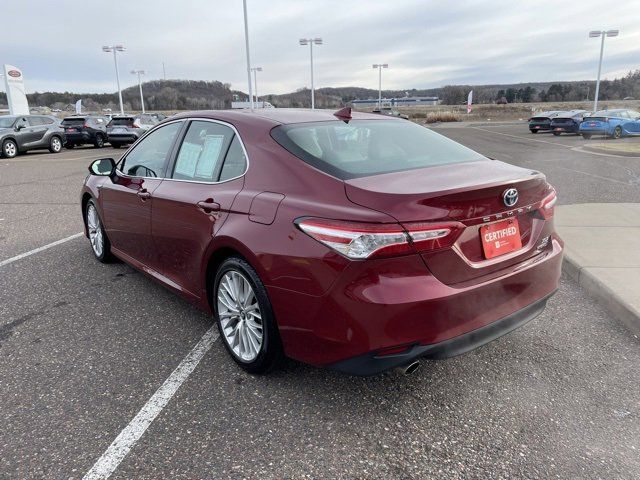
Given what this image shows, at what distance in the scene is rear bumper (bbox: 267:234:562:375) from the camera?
7.80 feet

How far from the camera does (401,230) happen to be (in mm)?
2359

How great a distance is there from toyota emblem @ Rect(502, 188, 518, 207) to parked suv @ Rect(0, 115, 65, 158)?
21.1 meters

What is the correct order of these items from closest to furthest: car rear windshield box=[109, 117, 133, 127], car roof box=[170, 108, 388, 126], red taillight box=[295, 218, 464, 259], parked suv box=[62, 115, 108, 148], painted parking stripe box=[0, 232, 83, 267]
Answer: red taillight box=[295, 218, 464, 259] < car roof box=[170, 108, 388, 126] < painted parking stripe box=[0, 232, 83, 267] < car rear windshield box=[109, 117, 133, 127] < parked suv box=[62, 115, 108, 148]

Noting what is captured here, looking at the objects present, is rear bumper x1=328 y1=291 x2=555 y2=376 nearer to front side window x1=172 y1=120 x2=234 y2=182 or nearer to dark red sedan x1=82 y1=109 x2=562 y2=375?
dark red sedan x1=82 y1=109 x2=562 y2=375

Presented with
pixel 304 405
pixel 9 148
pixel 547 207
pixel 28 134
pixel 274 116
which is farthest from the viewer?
pixel 28 134

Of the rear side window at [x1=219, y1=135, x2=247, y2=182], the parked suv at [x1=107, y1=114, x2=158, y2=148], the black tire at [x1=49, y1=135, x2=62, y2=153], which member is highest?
the rear side window at [x1=219, y1=135, x2=247, y2=182]

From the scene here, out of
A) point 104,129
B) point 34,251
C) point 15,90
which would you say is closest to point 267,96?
point 15,90

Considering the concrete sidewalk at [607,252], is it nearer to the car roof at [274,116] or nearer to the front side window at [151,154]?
the car roof at [274,116]

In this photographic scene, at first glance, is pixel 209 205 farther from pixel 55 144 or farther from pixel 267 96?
pixel 267 96

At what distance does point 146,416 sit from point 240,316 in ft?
2.55

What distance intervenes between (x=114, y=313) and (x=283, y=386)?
6.04ft

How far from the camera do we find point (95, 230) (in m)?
5.44

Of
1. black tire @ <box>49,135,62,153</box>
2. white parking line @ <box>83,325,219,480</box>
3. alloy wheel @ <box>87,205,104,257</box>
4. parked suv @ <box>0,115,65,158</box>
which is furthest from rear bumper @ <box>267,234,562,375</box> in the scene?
black tire @ <box>49,135,62,153</box>

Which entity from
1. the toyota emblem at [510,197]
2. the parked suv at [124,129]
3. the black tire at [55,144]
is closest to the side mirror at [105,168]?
the toyota emblem at [510,197]
